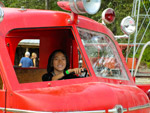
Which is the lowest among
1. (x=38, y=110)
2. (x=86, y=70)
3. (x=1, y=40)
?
(x=38, y=110)

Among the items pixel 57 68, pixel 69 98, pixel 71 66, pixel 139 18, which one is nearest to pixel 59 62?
pixel 57 68

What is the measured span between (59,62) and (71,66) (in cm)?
78

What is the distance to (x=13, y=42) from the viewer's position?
5547 millimetres

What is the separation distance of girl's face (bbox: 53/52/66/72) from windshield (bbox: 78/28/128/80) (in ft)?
1.27

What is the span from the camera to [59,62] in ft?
15.9

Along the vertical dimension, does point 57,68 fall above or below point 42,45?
below

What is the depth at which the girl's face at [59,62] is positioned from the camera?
15.8ft

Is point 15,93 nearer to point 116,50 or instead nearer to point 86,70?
point 86,70

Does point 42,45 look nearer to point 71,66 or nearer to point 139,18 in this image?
point 71,66

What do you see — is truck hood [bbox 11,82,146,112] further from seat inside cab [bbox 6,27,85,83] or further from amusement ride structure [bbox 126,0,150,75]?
amusement ride structure [bbox 126,0,150,75]

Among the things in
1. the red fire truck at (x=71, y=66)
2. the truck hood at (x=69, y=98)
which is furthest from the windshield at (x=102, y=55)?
the truck hood at (x=69, y=98)

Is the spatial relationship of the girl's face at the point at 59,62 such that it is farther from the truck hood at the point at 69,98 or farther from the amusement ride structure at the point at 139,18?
the amusement ride structure at the point at 139,18

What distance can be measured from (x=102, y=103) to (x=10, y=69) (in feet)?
3.06

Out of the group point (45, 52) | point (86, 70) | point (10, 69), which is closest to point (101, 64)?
point (86, 70)
